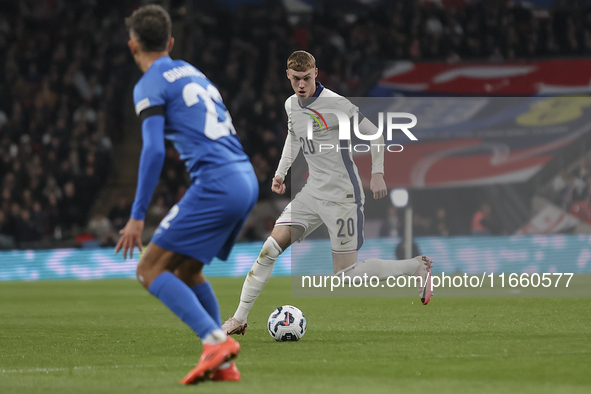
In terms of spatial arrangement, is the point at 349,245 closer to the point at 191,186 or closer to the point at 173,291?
the point at 191,186

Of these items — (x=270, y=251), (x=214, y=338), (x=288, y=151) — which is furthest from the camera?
(x=288, y=151)

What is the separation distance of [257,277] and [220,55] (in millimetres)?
16229

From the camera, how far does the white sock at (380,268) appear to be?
6949 millimetres

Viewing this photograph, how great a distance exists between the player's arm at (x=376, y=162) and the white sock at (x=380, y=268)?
0.53 meters

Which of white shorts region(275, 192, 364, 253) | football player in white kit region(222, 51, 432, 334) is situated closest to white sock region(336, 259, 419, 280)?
football player in white kit region(222, 51, 432, 334)

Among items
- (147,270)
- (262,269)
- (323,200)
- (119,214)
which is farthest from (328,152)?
(119,214)

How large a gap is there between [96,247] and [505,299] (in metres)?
8.62

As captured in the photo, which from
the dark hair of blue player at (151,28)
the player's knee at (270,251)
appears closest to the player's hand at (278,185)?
the player's knee at (270,251)

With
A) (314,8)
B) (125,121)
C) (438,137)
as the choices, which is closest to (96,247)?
(125,121)

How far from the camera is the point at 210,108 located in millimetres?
4648

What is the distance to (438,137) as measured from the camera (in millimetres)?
17859

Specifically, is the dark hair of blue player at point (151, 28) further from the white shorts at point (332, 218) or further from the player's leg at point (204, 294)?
the white shorts at point (332, 218)

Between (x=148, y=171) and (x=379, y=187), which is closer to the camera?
(x=148, y=171)

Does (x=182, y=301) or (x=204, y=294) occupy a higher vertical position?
(x=182, y=301)
